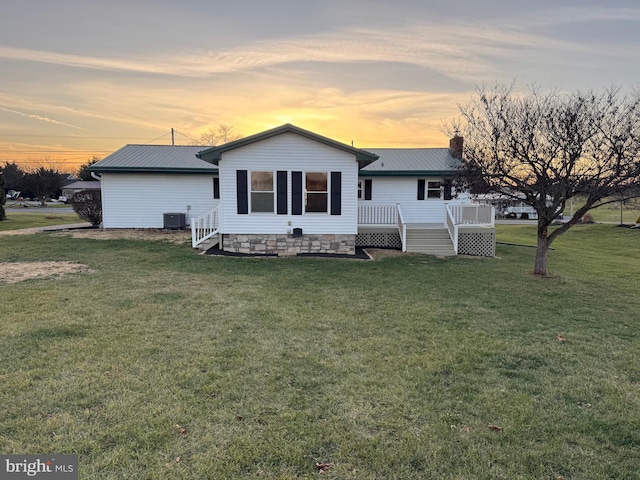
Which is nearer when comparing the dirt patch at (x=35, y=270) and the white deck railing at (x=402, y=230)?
the dirt patch at (x=35, y=270)

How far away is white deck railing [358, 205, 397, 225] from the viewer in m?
15.4

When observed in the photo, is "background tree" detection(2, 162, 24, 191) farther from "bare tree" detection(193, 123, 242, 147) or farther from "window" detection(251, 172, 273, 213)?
"window" detection(251, 172, 273, 213)

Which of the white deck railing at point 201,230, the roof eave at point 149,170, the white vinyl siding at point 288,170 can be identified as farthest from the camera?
the roof eave at point 149,170

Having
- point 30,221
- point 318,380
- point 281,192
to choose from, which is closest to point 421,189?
point 281,192

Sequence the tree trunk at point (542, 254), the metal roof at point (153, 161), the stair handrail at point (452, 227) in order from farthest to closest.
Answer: the metal roof at point (153, 161) → the stair handrail at point (452, 227) → the tree trunk at point (542, 254)

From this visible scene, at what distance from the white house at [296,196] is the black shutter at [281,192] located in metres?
0.03

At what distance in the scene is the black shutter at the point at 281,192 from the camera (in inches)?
466

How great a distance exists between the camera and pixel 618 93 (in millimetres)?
8742

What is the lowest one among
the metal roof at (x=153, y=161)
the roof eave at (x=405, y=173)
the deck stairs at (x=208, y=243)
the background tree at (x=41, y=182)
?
the deck stairs at (x=208, y=243)

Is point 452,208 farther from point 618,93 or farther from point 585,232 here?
point 585,232

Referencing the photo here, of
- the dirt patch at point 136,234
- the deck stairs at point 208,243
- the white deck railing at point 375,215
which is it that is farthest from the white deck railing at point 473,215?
the dirt patch at point 136,234

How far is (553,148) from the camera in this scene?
9062mm

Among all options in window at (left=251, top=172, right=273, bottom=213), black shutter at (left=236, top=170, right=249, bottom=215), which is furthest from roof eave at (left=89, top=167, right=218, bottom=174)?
window at (left=251, top=172, right=273, bottom=213)

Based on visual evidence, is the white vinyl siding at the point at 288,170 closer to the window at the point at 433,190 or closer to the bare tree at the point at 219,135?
the window at the point at 433,190
